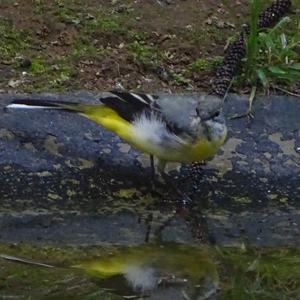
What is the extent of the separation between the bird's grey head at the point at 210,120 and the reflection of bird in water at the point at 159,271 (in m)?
0.57

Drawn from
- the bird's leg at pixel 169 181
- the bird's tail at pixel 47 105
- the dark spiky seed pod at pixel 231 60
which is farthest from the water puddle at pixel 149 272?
the dark spiky seed pod at pixel 231 60

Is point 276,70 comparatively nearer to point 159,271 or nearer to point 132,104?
point 132,104

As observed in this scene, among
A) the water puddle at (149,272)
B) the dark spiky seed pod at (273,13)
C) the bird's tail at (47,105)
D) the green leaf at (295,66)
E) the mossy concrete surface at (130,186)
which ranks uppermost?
the dark spiky seed pod at (273,13)

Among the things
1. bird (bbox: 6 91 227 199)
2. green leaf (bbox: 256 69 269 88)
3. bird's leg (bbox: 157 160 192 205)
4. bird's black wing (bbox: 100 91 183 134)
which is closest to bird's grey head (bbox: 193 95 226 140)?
bird (bbox: 6 91 227 199)

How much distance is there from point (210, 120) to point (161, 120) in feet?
0.77

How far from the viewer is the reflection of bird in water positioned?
13.3 ft

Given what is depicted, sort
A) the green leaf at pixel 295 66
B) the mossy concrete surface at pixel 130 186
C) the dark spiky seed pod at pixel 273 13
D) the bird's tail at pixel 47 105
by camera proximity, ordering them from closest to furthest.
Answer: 1. the mossy concrete surface at pixel 130 186
2. the bird's tail at pixel 47 105
3. the green leaf at pixel 295 66
4. the dark spiky seed pod at pixel 273 13

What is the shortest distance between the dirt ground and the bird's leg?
64 cm

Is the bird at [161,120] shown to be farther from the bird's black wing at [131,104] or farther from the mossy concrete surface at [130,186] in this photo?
the mossy concrete surface at [130,186]

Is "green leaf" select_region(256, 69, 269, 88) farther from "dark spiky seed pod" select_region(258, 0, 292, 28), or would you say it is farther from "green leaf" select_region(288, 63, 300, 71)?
"dark spiky seed pod" select_region(258, 0, 292, 28)

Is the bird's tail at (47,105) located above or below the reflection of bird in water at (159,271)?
above

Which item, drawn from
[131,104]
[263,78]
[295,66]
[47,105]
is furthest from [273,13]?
[47,105]

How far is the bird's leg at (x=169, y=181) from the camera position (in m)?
5.01

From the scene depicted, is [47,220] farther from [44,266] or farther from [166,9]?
[166,9]
